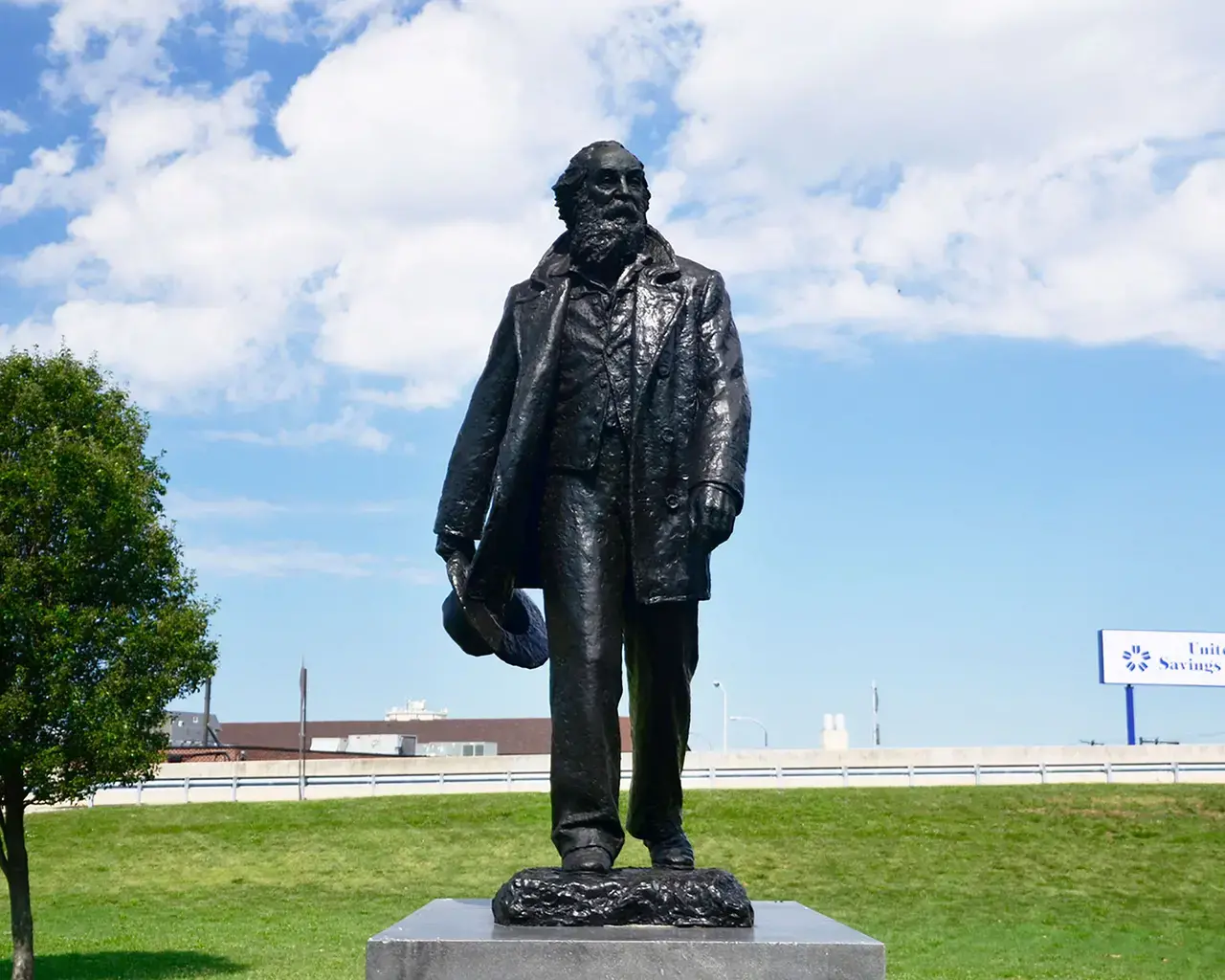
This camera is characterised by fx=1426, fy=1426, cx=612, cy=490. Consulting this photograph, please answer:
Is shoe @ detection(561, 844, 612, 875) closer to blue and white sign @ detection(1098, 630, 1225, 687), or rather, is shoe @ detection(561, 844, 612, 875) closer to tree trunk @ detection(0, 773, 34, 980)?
tree trunk @ detection(0, 773, 34, 980)

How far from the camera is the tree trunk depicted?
1708 cm

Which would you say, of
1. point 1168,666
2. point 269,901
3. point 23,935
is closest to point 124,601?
point 23,935

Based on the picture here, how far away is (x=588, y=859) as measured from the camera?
16.6 ft

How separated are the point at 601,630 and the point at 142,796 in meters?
32.0

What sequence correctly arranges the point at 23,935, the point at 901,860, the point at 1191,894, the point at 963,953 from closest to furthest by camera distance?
the point at 23,935
the point at 963,953
the point at 1191,894
the point at 901,860

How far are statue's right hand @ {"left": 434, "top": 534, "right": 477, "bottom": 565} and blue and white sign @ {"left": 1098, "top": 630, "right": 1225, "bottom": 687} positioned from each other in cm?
4039

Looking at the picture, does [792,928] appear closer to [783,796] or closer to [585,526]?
[585,526]

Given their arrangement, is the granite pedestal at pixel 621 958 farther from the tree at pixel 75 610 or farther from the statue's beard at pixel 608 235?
the tree at pixel 75 610

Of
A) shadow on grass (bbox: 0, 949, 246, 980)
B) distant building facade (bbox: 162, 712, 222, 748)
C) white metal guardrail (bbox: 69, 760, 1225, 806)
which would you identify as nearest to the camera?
shadow on grass (bbox: 0, 949, 246, 980)

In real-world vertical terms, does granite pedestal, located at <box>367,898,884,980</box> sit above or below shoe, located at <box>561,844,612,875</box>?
below

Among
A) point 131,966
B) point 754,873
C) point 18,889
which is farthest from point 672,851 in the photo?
point 754,873

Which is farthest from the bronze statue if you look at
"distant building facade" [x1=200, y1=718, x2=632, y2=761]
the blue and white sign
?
"distant building facade" [x1=200, y1=718, x2=632, y2=761]

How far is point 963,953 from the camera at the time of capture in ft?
64.1

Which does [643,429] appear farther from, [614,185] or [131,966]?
[131,966]
